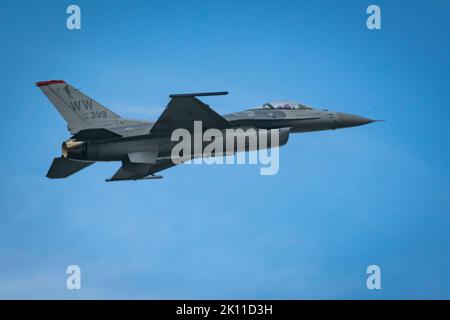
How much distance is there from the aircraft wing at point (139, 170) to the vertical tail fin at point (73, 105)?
176 cm

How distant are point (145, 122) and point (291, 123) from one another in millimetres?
5524

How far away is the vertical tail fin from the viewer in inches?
1096

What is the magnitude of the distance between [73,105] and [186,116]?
162 inches

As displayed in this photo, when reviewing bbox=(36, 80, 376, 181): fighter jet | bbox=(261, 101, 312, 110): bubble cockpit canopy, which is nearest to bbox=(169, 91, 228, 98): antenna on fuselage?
bbox=(36, 80, 376, 181): fighter jet

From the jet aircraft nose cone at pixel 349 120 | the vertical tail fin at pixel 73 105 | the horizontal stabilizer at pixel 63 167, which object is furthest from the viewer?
the jet aircraft nose cone at pixel 349 120

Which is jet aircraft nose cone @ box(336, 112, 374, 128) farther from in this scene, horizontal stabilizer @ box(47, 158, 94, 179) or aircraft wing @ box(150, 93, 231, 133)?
horizontal stabilizer @ box(47, 158, 94, 179)

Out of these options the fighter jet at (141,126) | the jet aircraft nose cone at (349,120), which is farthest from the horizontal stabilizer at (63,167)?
the jet aircraft nose cone at (349,120)

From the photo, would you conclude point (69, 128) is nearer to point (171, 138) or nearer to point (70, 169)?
point (70, 169)

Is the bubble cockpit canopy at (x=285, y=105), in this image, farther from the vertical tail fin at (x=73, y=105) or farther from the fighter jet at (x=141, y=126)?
the vertical tail fin at (x=73, y=105)

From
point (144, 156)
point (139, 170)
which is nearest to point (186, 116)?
point (144, 156)

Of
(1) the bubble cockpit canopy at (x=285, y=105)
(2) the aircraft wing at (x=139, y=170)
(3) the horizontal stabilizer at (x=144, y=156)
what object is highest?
(1) the bubble cockpit canopy at (x=285, y=105)

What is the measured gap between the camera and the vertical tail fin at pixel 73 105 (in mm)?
27828

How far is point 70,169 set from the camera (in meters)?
28.5
